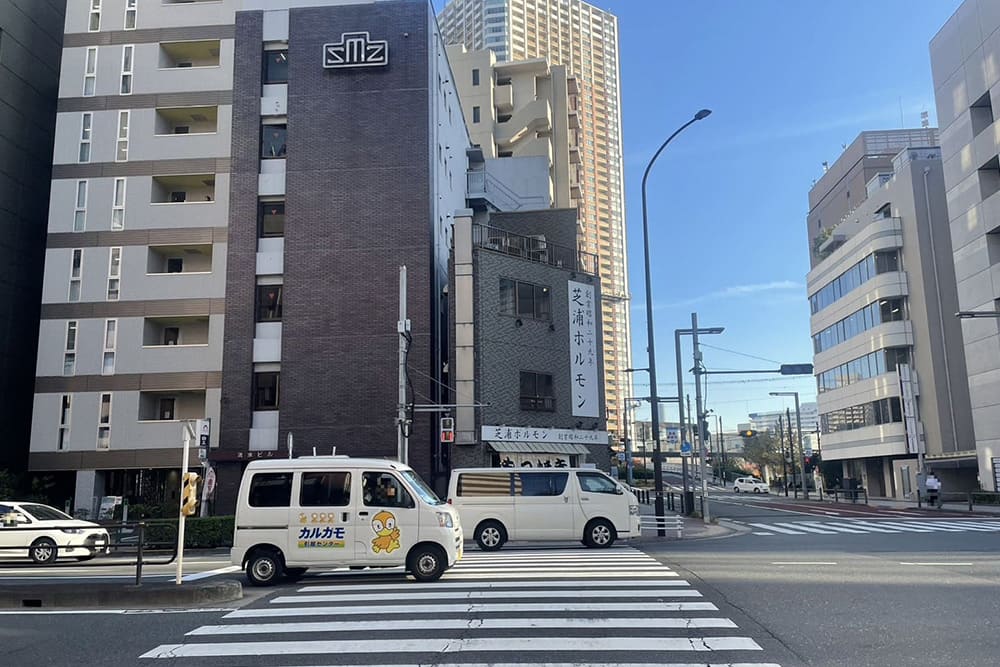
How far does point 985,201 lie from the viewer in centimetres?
4138

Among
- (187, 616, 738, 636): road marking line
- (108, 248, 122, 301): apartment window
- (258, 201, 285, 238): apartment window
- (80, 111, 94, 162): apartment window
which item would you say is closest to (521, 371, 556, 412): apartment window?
(258, 201, 285, 238): apartment window

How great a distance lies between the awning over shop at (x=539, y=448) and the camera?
1145 inches

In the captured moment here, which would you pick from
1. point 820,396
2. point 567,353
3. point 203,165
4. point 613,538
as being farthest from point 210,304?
point 820,396

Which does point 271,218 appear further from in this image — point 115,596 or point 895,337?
point 895,337

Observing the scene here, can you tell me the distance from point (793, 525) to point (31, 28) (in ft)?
120

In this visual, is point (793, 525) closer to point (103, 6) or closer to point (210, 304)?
point (210, 304)

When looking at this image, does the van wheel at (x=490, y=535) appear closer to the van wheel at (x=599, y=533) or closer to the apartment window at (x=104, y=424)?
the van wheel at (x=599, y=533)

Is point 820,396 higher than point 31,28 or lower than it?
lower

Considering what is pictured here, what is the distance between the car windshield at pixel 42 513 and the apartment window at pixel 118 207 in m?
13.3

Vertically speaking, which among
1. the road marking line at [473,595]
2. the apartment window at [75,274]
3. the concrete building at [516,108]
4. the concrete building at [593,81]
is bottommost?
the road marking line at [473,595]

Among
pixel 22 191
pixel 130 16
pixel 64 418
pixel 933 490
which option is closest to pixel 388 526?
pixel 64 418

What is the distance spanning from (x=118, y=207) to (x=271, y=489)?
21940 mm

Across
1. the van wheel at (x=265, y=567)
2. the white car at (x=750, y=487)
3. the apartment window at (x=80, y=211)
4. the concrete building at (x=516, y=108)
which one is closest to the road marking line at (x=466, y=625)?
the van wheel at (x=265, y=567)

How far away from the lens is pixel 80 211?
30.8 m
